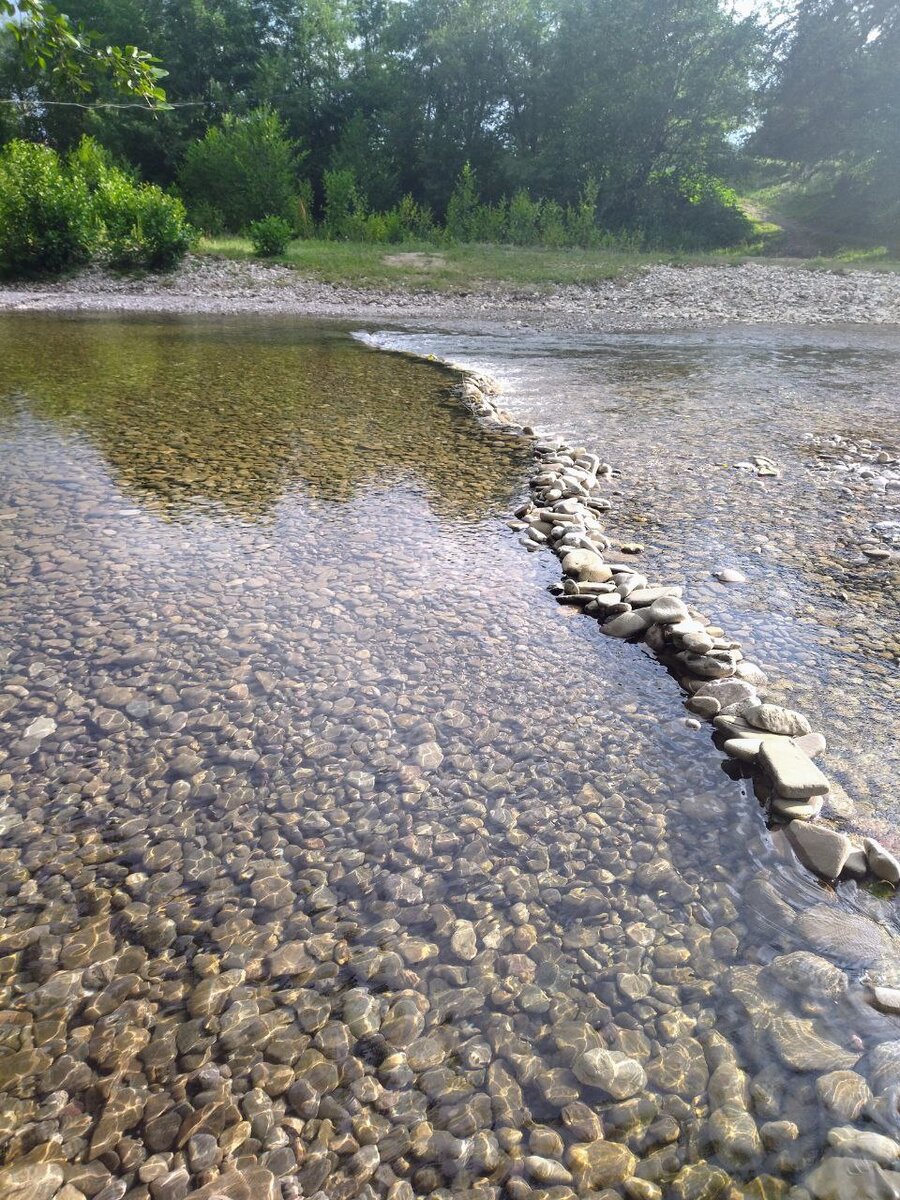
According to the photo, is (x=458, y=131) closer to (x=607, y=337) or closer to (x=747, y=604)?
(x=607, y=337)

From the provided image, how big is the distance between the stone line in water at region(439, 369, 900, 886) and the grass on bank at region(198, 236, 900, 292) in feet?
68.2

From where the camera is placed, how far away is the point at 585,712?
3.53 meters

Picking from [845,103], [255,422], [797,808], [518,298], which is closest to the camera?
[797,808]

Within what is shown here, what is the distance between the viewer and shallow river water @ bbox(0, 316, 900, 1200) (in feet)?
5.80

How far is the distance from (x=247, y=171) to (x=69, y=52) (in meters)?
36.5

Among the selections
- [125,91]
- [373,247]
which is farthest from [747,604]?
[373,247]

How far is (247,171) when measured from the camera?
33.0 meters

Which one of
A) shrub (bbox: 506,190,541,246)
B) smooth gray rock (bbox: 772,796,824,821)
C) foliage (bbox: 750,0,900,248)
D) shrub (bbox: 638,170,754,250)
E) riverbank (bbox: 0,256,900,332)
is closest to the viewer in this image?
smooth gray rock (bbox: 772,796,824,821)

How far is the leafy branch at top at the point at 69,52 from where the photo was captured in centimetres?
241

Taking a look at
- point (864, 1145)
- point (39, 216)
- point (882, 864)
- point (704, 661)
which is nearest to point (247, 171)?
point (39, 216)

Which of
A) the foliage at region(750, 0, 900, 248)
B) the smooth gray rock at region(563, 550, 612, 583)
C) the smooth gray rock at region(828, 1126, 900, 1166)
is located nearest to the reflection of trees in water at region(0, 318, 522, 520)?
the smooth gray rock at region(563, 550, 612, 583)

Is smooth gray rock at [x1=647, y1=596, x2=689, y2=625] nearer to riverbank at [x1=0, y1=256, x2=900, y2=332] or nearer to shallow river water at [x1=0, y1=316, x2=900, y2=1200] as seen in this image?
shallow river water at [x1=0, y1=316, x2=900, y2=1200]

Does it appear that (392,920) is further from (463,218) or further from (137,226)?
(463,218)

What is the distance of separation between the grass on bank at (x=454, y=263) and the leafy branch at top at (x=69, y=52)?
22.9 metres
